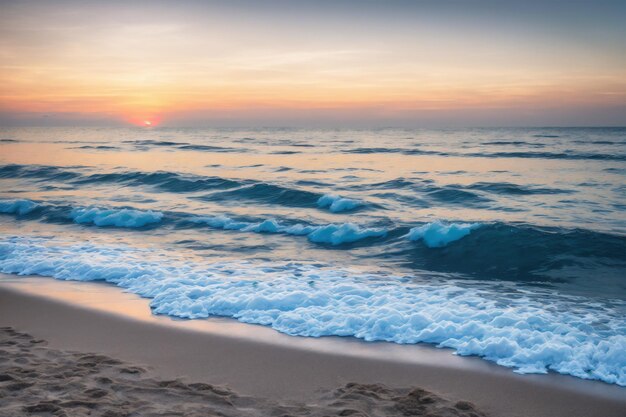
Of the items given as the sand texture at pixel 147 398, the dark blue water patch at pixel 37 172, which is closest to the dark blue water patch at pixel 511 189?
the sand texture at pixel 147 398

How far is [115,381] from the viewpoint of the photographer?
189 inches

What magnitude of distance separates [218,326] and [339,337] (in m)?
1.56

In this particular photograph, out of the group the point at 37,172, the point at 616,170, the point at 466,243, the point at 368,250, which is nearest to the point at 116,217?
the point at 368,250

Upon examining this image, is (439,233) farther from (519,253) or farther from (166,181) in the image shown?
(166,181)

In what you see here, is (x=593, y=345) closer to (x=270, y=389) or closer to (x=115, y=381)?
(x=270, y=389)

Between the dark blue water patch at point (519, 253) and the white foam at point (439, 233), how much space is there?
0.16 m

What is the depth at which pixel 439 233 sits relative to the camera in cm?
1209

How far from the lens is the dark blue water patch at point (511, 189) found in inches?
725

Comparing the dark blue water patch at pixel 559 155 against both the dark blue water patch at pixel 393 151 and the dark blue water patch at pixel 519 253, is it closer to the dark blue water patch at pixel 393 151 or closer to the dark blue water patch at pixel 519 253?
the dark blue water patch at pixel 393 151

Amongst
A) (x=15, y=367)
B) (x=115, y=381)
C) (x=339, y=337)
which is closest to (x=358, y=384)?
(x=339, y=337)


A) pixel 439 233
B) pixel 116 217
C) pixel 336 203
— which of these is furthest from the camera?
pixel 336 203

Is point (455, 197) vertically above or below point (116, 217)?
above

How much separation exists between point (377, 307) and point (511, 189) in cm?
1350

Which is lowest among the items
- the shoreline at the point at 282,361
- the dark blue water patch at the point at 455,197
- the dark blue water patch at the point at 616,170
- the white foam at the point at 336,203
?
the shoreline at the point at 282,361
